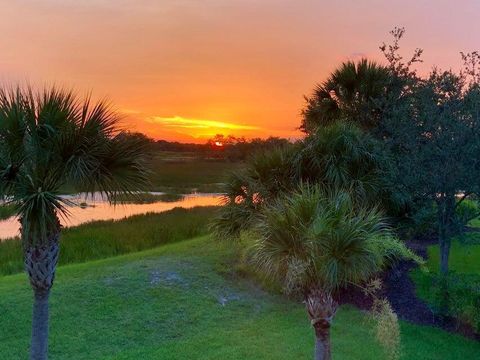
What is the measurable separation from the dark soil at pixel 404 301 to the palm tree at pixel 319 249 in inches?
176

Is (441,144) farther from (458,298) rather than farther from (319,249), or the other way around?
(319,249)

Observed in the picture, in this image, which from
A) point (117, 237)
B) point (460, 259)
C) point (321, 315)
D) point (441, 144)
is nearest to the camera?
point (321, 315)

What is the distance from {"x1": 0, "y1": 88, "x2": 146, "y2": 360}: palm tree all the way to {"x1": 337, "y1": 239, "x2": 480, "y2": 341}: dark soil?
5.87 metres

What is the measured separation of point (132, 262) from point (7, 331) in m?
4.08

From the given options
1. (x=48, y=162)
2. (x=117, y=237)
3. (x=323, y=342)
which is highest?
(x=48, y=162)

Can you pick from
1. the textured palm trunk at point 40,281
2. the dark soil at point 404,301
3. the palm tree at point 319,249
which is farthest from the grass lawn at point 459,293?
the textured palm trunk at point 40,281

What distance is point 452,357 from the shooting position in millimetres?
7809

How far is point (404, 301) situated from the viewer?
10609 mm

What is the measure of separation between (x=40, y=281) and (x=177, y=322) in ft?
10.4

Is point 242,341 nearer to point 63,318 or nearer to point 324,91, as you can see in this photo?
point 63,318

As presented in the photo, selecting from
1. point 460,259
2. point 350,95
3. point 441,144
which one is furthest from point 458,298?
point 350,95

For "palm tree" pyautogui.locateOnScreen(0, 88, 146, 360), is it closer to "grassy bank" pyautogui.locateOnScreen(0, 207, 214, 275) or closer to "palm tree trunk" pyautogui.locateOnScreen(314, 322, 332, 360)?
"palm tree trunk" pyautogui.locateOnScreen(314, 322, 332, 360)

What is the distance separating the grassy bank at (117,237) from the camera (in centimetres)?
1468

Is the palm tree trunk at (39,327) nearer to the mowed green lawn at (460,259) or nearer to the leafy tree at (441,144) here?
the leafy tree at (441,144)
